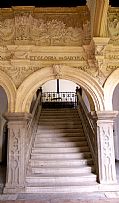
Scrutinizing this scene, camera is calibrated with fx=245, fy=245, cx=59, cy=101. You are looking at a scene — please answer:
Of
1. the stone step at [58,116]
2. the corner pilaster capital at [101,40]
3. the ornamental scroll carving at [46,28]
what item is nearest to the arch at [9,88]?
the ornamental scroll carving at [46,28]

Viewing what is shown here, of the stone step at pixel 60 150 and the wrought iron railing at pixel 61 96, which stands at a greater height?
the wrought iron railing at pixel 61 96

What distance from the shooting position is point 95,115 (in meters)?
6.40

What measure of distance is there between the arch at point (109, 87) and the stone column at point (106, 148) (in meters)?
0.27

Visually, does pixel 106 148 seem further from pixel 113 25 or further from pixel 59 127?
pixel 113 25

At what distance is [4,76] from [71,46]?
197 centimetres

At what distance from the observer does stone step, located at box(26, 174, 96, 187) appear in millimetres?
6203

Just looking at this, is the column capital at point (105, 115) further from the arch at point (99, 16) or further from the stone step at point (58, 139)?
the arch at point (99, 16)

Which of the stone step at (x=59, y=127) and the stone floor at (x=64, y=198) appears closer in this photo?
the stone floor at (x=64, y=198)

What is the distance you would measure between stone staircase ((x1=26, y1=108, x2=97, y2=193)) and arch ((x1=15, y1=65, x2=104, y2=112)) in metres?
1.67

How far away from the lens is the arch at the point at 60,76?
6.47 metres

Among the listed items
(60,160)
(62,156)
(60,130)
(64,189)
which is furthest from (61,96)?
(64,189)

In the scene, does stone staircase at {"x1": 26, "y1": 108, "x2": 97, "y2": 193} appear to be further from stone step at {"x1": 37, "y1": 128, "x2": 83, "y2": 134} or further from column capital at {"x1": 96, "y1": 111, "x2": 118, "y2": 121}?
column capital at {"x1": 96, "y1": 111, "x2": 118, "y2": 121}

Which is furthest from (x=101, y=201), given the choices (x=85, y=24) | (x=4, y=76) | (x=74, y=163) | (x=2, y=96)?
(x=2, y=96)

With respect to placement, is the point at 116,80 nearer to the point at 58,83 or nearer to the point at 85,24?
the point at 85,24
